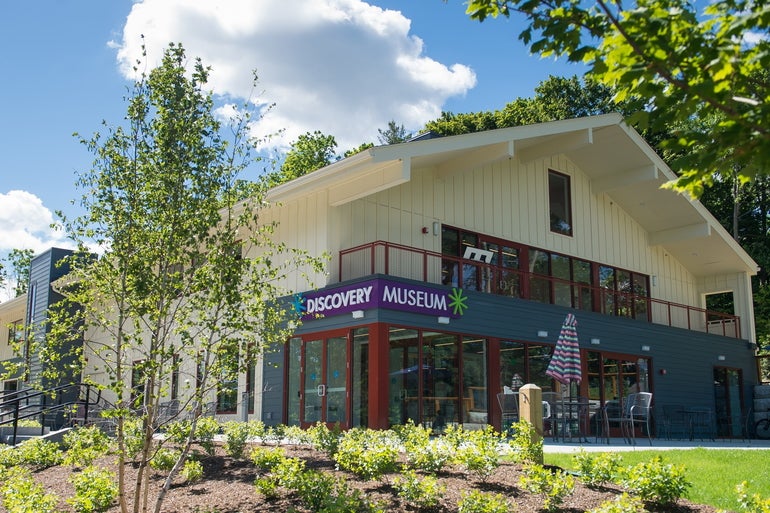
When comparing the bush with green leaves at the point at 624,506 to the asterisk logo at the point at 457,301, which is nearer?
the bush with green leaves at the point at 624,506

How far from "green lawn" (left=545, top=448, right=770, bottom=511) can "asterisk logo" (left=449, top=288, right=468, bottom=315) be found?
493cm

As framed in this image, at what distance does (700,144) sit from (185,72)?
4.38 metres

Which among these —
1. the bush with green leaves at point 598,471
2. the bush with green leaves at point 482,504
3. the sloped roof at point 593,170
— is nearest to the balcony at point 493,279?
the sloped roof at point 593,170

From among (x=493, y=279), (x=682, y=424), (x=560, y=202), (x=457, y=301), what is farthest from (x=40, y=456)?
(x=682, y=424)

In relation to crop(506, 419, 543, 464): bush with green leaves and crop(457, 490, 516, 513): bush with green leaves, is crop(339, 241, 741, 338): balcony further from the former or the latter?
crop(457, 490, 516, 513): bush with green leaves

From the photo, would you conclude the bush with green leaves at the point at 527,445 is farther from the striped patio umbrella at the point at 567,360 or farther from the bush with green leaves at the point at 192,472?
the striped patio umbrella at the point at 567,360

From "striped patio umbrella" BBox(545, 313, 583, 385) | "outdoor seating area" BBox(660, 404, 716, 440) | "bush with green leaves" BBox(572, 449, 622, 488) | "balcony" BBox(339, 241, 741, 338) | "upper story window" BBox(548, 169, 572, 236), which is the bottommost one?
"outdoor seating area" BBox(660, 404, 716, 440)

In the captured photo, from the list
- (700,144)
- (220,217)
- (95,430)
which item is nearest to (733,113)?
(700,144)

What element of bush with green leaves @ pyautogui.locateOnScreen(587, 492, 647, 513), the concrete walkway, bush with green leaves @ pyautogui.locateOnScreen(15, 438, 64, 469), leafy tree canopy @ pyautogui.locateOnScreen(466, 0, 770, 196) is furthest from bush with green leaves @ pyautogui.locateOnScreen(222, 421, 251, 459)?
leafy tree canopy @ pyautogui.locateOnScreen(466, 0, 770, 196)

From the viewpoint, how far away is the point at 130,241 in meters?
5.97

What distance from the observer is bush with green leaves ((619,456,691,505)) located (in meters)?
6.33

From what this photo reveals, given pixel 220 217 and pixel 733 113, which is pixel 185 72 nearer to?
pixel 220 217

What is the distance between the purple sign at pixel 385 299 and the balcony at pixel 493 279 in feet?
1.72

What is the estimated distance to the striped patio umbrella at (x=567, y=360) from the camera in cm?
1346
